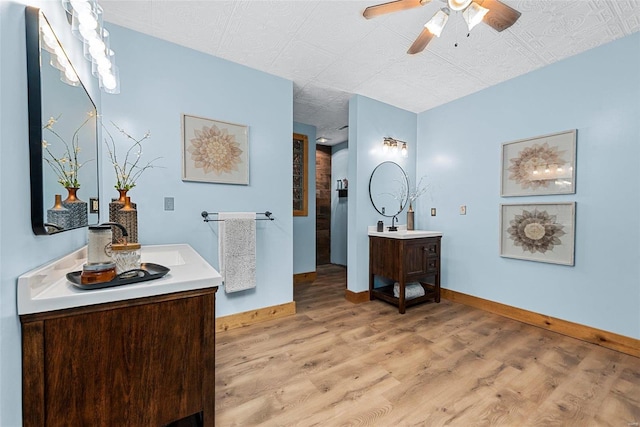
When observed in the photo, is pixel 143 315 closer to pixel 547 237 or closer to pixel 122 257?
pixel 122 257

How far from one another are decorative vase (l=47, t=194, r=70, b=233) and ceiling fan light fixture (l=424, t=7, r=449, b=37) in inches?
82.4

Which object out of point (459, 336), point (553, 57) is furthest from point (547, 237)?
point (553, 57)

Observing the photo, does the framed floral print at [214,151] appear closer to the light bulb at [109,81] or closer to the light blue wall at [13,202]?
the light bulb at [109,81]

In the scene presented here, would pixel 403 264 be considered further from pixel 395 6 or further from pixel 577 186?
pixel 395 6

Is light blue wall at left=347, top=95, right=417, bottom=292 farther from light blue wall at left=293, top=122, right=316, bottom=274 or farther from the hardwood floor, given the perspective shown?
light blue wall at left=293, top=122, right=316, bottom=274

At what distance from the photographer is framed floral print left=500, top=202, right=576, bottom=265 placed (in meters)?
2.30

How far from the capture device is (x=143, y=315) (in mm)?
868

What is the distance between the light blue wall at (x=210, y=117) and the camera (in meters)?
1.97

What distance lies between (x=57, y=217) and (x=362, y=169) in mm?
2665

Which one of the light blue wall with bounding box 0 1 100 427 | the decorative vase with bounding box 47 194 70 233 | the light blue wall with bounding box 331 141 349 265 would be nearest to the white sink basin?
the decorative vase with bounding box 47 194 70 233

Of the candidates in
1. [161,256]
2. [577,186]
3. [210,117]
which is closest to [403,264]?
[577,186]

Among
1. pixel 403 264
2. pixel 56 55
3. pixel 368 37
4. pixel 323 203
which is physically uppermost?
pixel 368 37

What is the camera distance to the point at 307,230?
4.12 m

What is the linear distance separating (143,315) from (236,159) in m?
1.72
